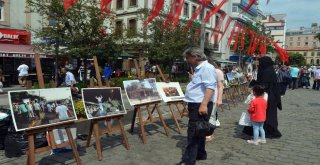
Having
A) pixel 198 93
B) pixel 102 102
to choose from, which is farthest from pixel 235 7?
pixel 198 93

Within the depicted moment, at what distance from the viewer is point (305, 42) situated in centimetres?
13912

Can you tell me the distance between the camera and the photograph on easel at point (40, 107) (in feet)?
12.9

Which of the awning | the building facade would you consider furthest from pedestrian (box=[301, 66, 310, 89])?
the building facade

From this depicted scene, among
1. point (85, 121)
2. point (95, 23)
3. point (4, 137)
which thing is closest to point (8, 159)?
point (4, 137)

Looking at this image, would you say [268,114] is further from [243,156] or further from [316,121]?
[316,121]

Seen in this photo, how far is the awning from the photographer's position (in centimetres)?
1767

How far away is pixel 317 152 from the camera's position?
5.62 meters

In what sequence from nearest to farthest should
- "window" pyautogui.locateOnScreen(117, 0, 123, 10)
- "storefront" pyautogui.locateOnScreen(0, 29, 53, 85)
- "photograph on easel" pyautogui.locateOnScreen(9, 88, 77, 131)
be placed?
"photograph on easel" pyautogui.locateOnScreen(9, 88, 77, 131) → "storefront" pyautogui.locateOnScreen(0, 29, 53, 85) → "window" pyautogui.locateOnScreen(117, 0, 123, 10)

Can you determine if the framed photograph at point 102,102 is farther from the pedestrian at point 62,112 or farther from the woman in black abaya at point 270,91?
the woman in black abaya at point 270,91

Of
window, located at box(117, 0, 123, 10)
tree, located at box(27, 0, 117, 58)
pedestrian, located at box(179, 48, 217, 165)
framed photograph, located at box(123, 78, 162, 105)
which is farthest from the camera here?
window, located at box(117, 0, 123, 10)

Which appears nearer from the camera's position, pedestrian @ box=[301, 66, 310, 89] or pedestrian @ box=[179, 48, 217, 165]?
pedestrian @ box=[179, 48, 217, 165]

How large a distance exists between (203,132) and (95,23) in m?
10.4

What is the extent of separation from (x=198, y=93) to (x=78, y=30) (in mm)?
10505

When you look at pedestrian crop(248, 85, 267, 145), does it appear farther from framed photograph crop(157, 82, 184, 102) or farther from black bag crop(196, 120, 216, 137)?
black bag crop(196, 120, 216, 137)
